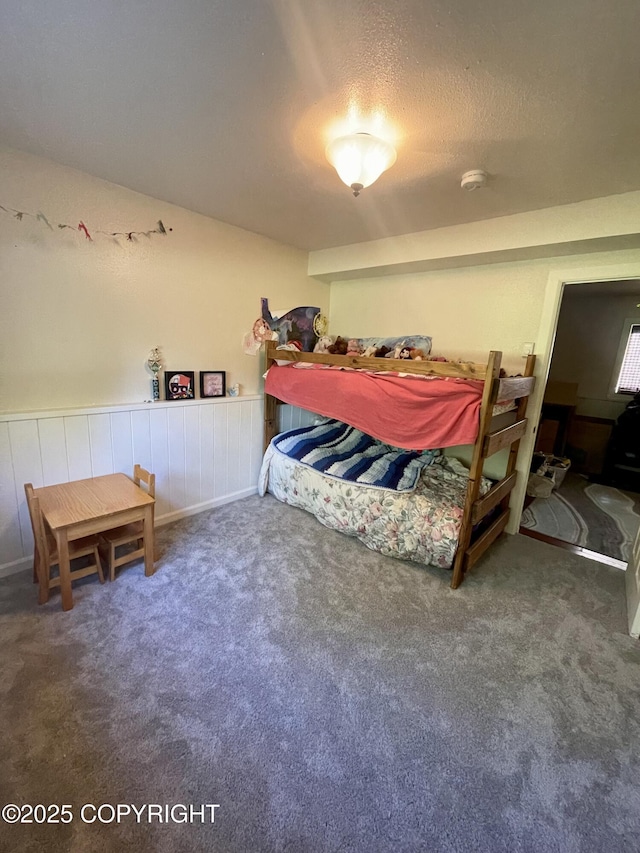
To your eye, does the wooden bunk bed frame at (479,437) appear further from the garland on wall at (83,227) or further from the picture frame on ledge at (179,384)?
the garland on wall at (83,227)

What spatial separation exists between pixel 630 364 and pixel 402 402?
4.00 metres

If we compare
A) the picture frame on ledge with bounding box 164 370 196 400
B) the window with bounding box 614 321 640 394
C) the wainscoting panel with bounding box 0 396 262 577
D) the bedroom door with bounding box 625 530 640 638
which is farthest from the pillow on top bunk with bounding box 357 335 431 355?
the window with bounding box 614 321 640 394

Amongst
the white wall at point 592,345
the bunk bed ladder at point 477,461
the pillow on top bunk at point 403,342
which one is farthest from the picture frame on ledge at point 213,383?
the white wall at point 592,345

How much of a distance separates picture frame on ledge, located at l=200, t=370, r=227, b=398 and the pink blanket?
61 cm

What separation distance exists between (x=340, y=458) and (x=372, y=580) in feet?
3.19

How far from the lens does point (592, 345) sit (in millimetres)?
4609

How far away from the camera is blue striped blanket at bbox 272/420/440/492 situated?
2584mm

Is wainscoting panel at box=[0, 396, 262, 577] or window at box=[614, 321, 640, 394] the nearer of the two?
wainscoting panel at box=[0, 396, 262, 577]

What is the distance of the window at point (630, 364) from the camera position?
4.35 m

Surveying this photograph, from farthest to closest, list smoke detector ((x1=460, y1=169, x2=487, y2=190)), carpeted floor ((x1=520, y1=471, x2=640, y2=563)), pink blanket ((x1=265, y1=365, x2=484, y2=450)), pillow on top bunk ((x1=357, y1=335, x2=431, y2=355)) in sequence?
pillow on top bunk ((x1=357, y1=335, x2=431, y2=355)) < carpeted floor ((x1=520, y1=471, x2=640, y2=563)) < pink blanket ((x1=265, y1=365, x2=484, y2=450)) < smoke detector ((x1=460, y1=169, x2=487, y2=190))

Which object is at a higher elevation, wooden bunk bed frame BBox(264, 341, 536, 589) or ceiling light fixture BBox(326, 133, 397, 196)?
ceiling light fixture BBox(326, 133, 397, 196)

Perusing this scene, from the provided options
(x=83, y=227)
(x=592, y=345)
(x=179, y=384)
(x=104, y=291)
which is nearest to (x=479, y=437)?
(x=179, y=384)

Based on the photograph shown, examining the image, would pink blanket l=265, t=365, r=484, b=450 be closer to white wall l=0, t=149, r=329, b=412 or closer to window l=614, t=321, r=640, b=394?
white wall l=0, t=149, r=329, b=412

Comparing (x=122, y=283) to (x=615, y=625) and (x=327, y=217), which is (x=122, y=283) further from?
(x=615, y=625)
